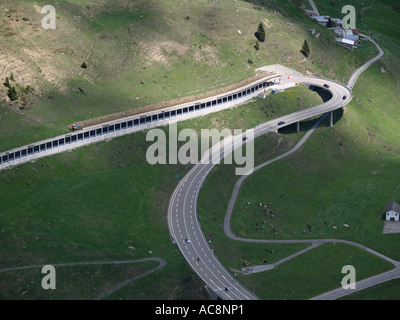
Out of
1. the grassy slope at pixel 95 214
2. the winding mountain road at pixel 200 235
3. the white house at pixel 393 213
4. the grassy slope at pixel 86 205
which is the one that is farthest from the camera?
the white house at pixel 393 213

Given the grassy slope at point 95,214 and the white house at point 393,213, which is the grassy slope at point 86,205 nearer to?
the grassy slope at point 95,214

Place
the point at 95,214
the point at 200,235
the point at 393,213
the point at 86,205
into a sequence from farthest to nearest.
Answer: the point at 393,213 → the point at 200,235 → the point at 86,205 → the point at 95,214

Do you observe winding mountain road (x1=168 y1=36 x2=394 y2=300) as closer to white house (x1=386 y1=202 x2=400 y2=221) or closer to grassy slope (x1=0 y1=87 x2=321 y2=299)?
grassy slope (x1=0 y1=87 x2=321 y2=299)

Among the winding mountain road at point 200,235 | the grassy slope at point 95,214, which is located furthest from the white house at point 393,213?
the grassy slope at point 95,214

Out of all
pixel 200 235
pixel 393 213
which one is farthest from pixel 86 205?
pixel 393 213

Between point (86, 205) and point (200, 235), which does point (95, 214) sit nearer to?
point (86, 205)

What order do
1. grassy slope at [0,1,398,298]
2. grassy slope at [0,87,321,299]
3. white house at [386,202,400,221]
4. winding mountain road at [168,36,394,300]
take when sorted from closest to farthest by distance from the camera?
1. grassy slope at [0,87,321,299]
2. grassy slope at [0,1,398,298]
3. winding mountain road at [168,36,394,300]
4. white house at [386,202,400,221]

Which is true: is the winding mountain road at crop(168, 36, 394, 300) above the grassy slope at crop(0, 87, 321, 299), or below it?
below

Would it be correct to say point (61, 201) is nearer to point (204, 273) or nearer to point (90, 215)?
point (90, 215)

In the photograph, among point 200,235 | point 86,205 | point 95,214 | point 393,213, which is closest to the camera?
point 95,214

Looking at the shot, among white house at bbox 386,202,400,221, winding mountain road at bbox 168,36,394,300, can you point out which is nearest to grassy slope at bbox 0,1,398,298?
winding mountain road at bbox 168,36,394,300

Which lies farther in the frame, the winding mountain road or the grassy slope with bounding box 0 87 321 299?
the winding mountain road
